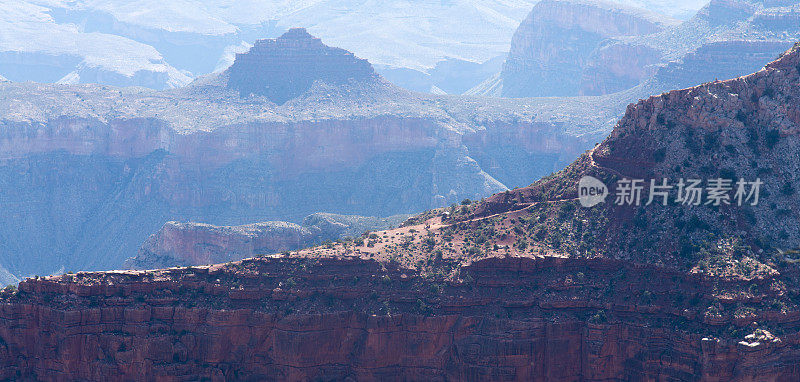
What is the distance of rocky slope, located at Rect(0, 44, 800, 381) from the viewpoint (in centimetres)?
8838

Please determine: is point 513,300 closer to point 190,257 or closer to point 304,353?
point 304,353

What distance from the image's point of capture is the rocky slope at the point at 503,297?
88.4 meters

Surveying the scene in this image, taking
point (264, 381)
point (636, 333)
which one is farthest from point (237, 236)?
point (636, 333)

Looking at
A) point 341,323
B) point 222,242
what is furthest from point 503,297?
point 222,242

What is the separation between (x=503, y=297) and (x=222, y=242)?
71125 mm

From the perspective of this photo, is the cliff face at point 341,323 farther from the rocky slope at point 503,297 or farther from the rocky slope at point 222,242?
the rocky slope at point 222,242

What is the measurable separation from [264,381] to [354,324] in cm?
774

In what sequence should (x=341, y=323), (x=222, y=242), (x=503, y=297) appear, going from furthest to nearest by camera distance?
(x=222, y=242) < (x=341, y=323) < (x=503, y=297)

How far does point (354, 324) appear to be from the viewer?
302 ft

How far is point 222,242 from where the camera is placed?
156125 mm

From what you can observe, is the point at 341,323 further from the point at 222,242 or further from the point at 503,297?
the point at 222,242

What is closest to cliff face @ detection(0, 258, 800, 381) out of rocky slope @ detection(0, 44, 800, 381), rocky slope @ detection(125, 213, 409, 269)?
rocky slope @ detection(0, 44, 800, 381)

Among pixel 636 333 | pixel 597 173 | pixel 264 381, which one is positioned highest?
pixel 597 173

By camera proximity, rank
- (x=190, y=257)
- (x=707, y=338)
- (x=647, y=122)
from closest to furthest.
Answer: (x=707, y=338) < (x=647, y=122) < (x=190, y=257)
